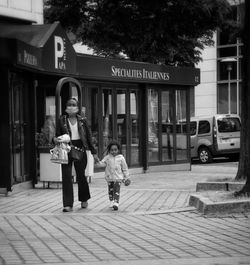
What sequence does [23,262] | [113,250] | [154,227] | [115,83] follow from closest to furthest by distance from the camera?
[23,262], [113,250], [154,227], [115,83]

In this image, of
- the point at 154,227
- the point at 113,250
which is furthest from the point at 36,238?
the point at 154,227

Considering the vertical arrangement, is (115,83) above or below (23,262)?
above

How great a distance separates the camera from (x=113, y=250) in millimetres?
7117

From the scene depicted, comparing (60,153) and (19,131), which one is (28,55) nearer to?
(19,131)

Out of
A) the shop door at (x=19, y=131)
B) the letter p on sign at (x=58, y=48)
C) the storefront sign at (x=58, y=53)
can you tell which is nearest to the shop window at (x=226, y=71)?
the storefront sign at (x=58, y=53)

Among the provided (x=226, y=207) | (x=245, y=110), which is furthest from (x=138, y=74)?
(x=226, y=207)

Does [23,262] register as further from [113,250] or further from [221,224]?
[221,224]

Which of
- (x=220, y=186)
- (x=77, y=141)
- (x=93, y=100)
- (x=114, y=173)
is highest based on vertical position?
(x=93, y=100)

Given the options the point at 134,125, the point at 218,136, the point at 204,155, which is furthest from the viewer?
the point at 204,155

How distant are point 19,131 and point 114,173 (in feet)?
12.1

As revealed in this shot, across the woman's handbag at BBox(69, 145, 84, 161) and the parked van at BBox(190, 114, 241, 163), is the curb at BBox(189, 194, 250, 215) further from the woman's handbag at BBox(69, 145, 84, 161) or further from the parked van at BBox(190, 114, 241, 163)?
the parked van at BBox(190, 114, 241, 163)

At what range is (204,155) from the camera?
26359 mm

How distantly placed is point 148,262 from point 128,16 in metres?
17.5

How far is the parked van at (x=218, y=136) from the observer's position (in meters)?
25.7
